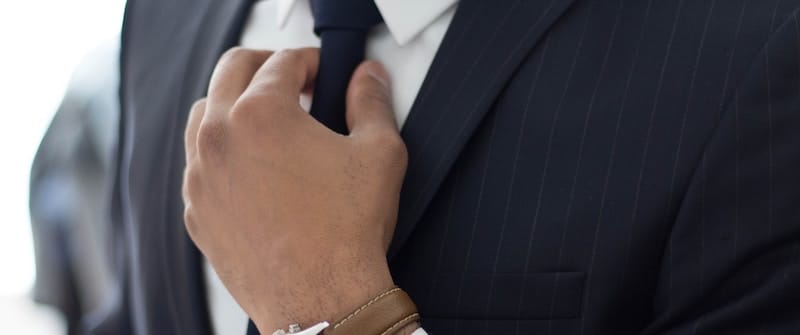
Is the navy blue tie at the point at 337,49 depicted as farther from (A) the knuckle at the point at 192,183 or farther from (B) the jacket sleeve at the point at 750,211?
(B) the jacket sleeve at the point at 750,211

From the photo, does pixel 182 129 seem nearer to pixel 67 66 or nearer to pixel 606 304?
pixel 606 304

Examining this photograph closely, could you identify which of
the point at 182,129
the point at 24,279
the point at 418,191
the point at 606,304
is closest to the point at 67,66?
the point at 24,279

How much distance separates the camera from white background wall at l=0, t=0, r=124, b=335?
1.86 m

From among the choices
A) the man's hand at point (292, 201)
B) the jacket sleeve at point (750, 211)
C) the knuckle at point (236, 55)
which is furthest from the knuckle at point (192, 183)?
the jacket sleeve at point (750, 211)

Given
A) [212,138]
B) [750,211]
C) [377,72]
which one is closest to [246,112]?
[212,138]

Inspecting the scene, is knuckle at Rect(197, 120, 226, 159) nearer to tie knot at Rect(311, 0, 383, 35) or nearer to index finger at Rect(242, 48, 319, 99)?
index finger at Rect(242, 48, 319, 99)

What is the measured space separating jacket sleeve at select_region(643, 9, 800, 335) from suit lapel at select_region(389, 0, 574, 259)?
192 mm

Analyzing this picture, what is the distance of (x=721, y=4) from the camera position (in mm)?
928

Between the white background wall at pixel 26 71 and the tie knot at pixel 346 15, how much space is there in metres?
0.84

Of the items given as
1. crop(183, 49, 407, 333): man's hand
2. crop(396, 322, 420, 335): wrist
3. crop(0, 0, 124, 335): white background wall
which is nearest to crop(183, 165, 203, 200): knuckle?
crop(183, 49, 407, 333): man's hand

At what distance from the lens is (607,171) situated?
92cm

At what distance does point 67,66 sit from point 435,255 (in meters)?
1.10

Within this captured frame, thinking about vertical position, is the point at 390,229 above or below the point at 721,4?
below

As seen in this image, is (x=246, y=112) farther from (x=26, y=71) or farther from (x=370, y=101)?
(x=26, y=71)
